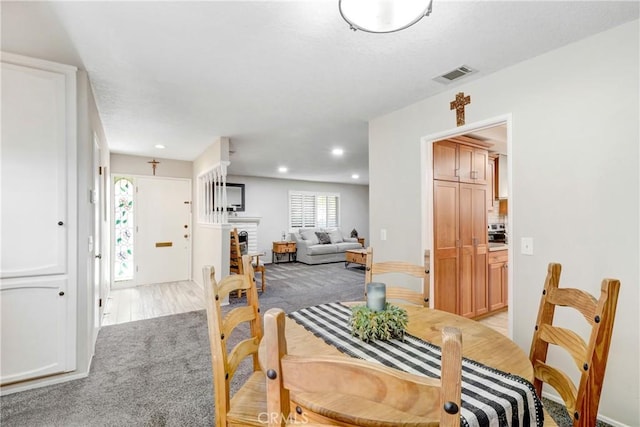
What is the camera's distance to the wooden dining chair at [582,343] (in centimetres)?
108

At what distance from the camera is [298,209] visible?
30.1 feet

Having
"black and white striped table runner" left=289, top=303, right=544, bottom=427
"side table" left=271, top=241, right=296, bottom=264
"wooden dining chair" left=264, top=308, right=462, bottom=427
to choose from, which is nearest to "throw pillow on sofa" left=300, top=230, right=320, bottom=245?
"side table" left=271, top=241, right=296, bottom=264

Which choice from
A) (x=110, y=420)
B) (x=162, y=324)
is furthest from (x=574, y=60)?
(x=162, y=324)

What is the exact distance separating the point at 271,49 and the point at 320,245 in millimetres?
6600

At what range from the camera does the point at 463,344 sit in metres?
1.33

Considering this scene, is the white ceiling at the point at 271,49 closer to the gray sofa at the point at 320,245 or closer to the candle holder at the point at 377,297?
the candle holder at the point at 377,297

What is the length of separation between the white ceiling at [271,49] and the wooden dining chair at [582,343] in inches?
57.6

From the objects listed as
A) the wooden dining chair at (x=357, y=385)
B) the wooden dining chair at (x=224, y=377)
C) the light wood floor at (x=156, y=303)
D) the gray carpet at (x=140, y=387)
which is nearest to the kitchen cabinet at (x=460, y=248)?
the light wood floor at (x=156, y=303)

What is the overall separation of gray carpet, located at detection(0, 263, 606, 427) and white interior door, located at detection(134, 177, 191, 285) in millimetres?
2284

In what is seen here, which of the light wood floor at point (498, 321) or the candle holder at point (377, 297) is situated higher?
the candle holder at point (377, 297)

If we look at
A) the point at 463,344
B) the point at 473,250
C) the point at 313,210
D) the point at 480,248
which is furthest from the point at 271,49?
the point at 313,210

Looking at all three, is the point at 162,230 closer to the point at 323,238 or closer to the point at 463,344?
the point at 323,238

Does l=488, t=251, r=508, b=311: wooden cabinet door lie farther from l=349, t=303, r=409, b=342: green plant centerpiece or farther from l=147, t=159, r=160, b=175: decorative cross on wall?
l=147, t=159, r=160, b=175: decorative cross on wall

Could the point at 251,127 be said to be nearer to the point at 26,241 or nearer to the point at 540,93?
the point at 26,241
